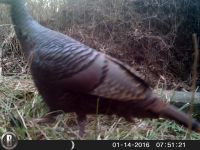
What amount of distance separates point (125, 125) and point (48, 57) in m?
0.58

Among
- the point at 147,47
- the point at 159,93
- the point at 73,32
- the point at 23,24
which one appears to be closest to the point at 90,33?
→ the point at 73,32

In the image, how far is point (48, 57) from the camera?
150cm

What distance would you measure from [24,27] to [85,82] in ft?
1.18

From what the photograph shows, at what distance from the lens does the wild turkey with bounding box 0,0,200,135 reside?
4.69ft

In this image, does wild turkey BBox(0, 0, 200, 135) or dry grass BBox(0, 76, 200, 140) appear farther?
dry grass BBox(0, 76, 200, 140)

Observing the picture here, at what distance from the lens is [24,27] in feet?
5.24

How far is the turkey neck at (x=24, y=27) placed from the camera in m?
1.57

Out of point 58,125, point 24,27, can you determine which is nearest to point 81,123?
point 58,125
